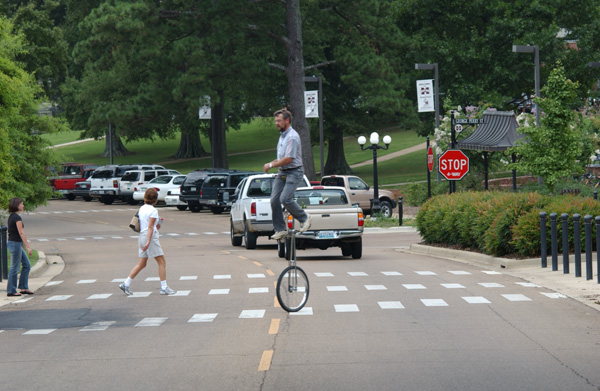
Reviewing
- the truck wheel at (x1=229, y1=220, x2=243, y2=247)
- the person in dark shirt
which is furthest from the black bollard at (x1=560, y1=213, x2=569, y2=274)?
the truck wheel at (x1=229, y1=220, x2=243, y2=247)

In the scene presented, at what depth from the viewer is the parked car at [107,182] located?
187 ft

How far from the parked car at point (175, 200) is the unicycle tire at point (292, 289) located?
3807 cm

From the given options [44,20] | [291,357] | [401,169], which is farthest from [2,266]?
[401,169]

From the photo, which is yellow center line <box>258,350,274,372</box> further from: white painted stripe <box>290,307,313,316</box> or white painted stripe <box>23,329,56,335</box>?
white painted stripe <box>23,329,56,335</box>

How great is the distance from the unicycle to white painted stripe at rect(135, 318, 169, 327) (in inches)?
64.4

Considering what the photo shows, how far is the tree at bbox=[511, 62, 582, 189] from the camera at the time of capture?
2373 centimetres

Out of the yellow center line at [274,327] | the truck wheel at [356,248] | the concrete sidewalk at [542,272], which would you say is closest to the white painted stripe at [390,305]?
the yellow center line at [274,327]

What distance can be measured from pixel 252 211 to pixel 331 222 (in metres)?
4.41

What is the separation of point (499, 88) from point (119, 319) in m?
45.6

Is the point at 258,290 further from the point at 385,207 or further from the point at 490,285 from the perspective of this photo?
the point at 385,207

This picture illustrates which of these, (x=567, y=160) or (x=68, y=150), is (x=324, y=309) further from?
(x=68, y=150)

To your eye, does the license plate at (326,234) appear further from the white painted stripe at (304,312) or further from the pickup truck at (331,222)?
the white painted stripe at (304,312)

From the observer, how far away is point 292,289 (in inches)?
523

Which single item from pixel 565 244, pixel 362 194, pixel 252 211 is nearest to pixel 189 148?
pixel 362 194
